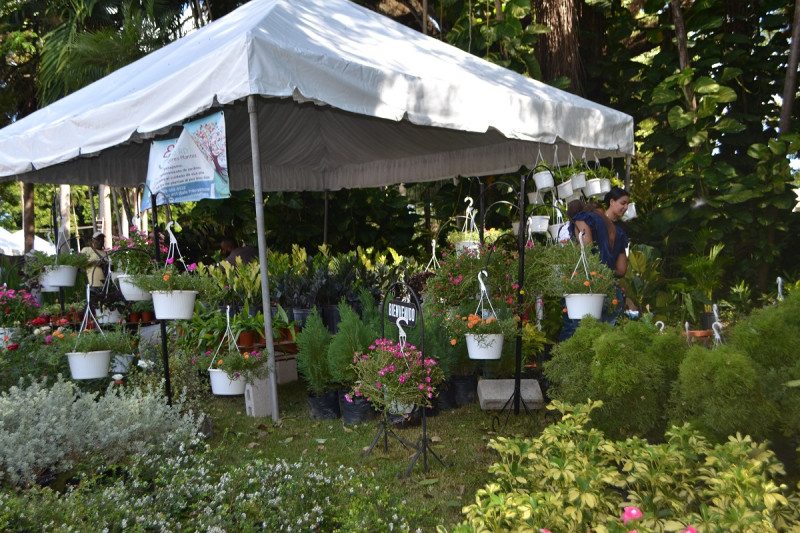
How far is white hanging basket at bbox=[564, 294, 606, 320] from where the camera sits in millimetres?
3758

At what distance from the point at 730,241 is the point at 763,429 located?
6343 mm

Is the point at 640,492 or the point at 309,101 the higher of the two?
the point at 309,101

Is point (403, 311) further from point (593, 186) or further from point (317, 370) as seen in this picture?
point (593, 186)

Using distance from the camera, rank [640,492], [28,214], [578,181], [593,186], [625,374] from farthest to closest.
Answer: [28,214] < [593,186] < [578,181] < [625,374] < [640,492]

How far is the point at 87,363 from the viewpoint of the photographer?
4.34m

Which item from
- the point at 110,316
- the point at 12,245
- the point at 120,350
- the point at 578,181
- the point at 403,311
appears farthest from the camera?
the point at 12,245

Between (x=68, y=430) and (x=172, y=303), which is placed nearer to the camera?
(x=68, y=430)

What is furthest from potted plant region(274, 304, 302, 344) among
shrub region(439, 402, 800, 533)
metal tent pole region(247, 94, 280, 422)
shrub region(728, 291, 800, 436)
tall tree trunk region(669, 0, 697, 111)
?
tall tree trunk region(669, 0, 697, 111)

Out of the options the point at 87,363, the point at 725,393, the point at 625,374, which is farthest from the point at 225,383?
the point at 725,393

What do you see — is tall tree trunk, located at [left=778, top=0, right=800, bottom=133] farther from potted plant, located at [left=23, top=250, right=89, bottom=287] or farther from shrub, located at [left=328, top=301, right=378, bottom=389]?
potted plant, located at [left=23, top=250, right=89, bottom=287]

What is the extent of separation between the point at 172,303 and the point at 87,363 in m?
0.74

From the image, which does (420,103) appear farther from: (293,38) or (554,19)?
(554,19)

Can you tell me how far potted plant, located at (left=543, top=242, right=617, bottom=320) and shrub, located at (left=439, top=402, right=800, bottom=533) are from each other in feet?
4.49

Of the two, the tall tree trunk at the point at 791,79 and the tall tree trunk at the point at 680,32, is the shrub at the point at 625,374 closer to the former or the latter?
the tall tree trunk at the point at 791,79
